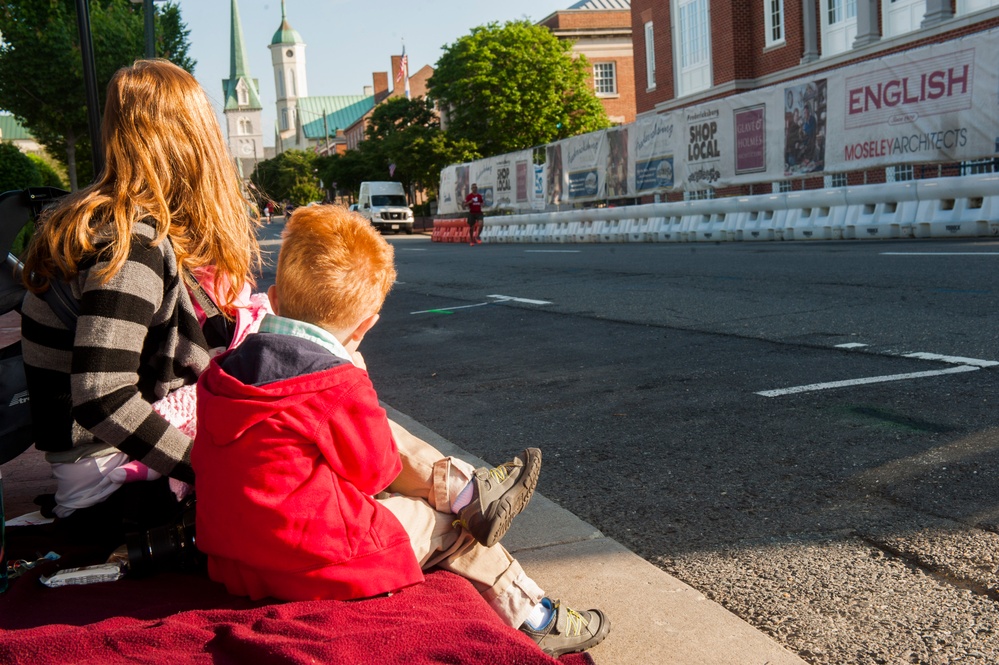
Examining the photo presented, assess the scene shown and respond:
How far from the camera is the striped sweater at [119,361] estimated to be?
246cm

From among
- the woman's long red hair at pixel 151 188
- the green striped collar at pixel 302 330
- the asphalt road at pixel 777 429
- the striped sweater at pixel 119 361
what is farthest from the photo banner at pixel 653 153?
the green striped collar at pixel 302 330

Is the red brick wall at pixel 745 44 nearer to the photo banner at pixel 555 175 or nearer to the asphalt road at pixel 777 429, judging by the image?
the photo banner at pixel 555 175

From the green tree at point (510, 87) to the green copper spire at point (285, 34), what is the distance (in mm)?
126491

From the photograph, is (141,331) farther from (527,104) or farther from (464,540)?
(527,104)

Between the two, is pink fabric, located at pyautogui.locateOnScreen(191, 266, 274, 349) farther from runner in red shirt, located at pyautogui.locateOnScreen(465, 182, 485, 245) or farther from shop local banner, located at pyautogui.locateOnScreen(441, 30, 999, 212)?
runner in red shirt, located at pyautogui.locateOnScreen(465, 182, 485, 245)

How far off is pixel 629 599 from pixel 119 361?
148 cm

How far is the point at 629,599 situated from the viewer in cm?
263

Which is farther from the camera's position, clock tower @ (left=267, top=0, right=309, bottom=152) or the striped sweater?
clock tower @ (left=267, top=0, right=309, bottom=152)

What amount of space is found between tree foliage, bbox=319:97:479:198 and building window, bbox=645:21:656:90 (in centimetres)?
1649

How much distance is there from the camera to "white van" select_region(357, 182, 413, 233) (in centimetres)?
5072

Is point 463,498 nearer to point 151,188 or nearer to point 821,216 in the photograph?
point 151,188

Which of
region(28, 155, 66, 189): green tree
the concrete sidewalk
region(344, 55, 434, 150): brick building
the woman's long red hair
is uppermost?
region(344, 55, 434, 150): brick building

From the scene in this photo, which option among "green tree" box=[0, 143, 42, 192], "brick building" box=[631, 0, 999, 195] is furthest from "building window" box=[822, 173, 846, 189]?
"green tree" box=[0, 143, 42, 192]

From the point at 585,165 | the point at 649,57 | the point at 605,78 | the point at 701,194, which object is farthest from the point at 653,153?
the point at 605,78
